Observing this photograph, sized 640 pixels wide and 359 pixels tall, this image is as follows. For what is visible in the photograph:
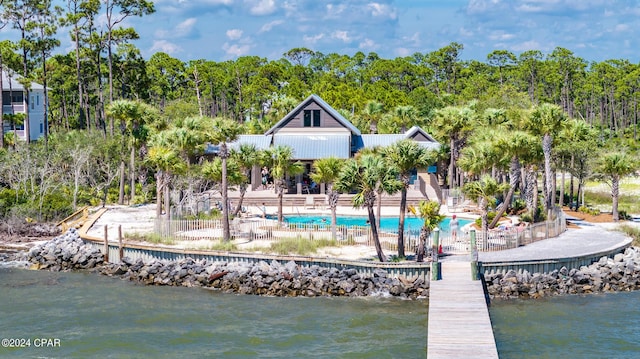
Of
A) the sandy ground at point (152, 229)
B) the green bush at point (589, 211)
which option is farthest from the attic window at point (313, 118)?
the green bush at point (589, 211)

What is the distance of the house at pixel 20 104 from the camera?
6059cm

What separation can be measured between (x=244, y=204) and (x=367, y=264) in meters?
21.9

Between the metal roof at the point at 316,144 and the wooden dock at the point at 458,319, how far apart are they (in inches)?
1023

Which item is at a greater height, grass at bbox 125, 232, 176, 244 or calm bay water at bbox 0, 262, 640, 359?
grass at bbox 125, 232, 176, 244

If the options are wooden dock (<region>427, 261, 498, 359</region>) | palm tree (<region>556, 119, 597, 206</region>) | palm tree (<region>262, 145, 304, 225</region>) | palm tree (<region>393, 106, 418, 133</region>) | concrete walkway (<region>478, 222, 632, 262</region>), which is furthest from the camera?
palm tree (<region>393, 106, 418, 133</region>)

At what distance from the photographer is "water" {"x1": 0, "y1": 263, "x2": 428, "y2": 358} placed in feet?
78.9

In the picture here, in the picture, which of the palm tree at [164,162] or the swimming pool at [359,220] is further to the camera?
the swimming pool at [359,220]

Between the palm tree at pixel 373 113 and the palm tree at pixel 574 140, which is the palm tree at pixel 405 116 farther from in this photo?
the palm tree at pixel 574 140

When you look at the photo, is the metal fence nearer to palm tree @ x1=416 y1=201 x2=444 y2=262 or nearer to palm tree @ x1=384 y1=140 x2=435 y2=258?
palm tree @ x1=416 y1=201 x2=444 y2=262

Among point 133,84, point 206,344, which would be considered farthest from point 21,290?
point 133,84

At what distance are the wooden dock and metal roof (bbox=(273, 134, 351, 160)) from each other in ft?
85.3

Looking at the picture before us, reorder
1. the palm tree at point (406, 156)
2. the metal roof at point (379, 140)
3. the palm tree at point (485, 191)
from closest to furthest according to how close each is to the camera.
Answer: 1. the palm tree at point (406, 156)
2. the palm tree at point (485, 191)
3. the metal roof at point (379, 140)

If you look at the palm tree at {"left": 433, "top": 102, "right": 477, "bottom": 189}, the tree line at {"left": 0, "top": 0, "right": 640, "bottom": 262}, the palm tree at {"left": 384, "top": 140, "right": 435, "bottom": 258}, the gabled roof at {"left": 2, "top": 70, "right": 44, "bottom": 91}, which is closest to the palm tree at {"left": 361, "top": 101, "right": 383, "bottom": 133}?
the tree line at {"left": 0, "top": 0, "right": 640, "bottom": 262}

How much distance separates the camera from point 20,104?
202 feet
